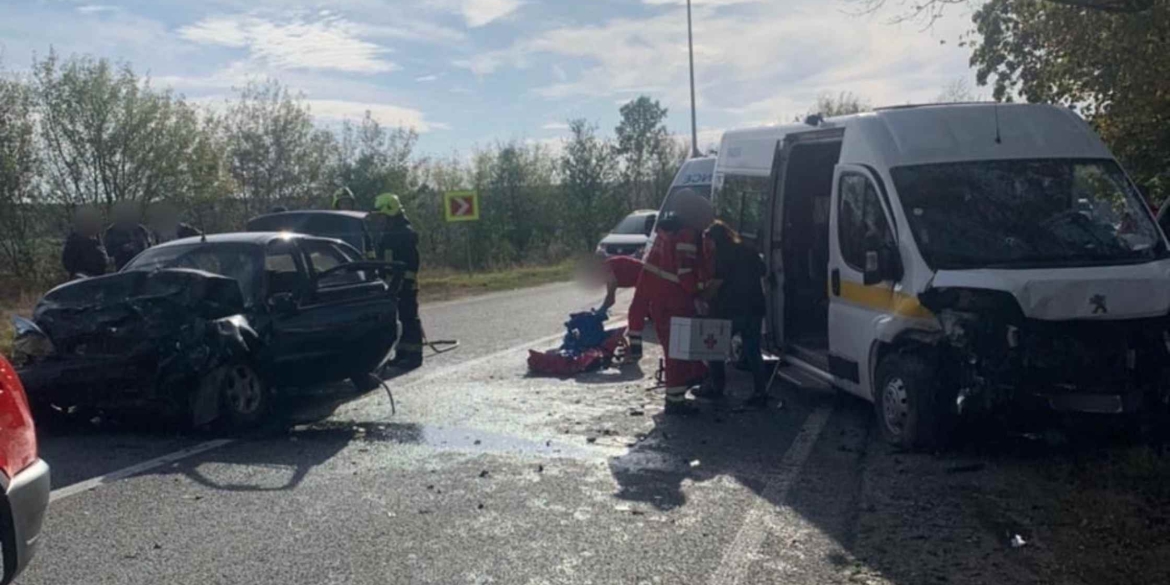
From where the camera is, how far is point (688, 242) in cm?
995

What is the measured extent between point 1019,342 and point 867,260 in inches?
58.2

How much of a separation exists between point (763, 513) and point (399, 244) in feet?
23.5

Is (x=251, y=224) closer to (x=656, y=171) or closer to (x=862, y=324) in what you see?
(x=862, y=324)

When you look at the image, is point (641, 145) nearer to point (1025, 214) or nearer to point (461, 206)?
point (461, 206)

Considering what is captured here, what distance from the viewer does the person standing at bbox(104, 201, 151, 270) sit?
15.2 meters

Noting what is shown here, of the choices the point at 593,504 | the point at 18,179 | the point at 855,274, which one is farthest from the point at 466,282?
the point at 593,504

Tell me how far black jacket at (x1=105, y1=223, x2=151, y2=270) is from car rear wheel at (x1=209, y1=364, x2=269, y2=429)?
22.1 ft

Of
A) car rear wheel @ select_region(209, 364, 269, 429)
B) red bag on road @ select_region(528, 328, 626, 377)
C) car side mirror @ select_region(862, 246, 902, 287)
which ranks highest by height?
car side mirror @ select_region(862, 246, 902, 287)

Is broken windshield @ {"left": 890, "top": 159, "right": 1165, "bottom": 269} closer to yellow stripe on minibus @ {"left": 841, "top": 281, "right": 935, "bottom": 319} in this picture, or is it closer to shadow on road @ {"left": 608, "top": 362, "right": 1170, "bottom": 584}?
yellow stripe on minibus @ {"left": 841, "top": 281, "right": 935, "bottom": 319}

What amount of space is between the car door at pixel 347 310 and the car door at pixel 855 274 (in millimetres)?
3965

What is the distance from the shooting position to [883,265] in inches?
326

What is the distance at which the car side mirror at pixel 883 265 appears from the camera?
822 centimetres

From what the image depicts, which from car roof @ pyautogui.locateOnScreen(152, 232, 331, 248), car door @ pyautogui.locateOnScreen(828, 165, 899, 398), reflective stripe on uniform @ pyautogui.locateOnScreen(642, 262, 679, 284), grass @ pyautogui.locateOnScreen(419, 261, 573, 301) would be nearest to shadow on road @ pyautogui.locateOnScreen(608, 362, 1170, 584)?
car door @ pyautogui.locateOnScreen(828, 165, 899, 398)

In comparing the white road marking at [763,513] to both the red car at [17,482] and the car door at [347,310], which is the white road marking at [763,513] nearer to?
the red car at [17,482]
